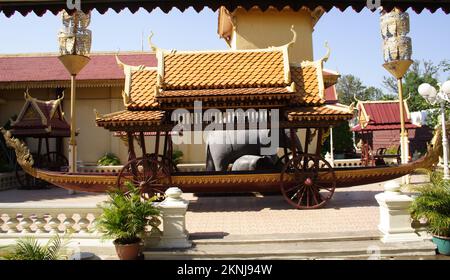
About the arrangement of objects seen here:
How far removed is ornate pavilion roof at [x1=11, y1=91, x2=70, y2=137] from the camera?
48.0ft

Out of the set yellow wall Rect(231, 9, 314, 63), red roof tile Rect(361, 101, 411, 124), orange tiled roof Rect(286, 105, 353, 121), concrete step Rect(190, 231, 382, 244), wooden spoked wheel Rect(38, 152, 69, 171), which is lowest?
concrete step Rect(190, 231, 382, 244)

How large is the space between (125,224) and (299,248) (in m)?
2.79

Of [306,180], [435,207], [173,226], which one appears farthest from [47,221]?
[435,207]

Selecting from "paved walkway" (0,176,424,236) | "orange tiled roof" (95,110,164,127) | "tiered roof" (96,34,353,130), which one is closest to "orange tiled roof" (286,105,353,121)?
"tiered roof" (96,34,353,130)

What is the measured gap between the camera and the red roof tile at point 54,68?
715 inches

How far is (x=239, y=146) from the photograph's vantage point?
428 inches

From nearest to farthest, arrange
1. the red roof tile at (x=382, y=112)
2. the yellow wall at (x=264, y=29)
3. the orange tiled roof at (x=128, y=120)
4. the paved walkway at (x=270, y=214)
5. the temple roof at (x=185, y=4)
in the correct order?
the temple roof at (x=185, y=4)
the paved walkway at (x=270, y=214)
the orange tiled roof at (x=128, y=120)
the yellow wall at (x=264, y=29)
the red roof tile at (x=382, y=112)

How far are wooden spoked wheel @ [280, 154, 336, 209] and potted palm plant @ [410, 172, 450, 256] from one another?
2.88 metres

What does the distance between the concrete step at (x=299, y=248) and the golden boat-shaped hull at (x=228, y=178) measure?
2629 millimetres

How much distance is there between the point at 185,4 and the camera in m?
4.08

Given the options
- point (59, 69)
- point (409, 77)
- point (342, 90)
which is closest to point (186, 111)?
point (59, 69)

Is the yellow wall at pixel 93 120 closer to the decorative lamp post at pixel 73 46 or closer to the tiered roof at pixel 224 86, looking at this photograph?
the decorative lamp post at pixel 73 46

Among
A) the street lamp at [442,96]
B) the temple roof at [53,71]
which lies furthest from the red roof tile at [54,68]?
the street lamp at [442,96]

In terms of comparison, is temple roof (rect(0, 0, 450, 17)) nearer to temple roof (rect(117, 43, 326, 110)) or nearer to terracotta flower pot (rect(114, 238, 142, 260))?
terracotta flower pot (rect(114, 238, 142, 260))
